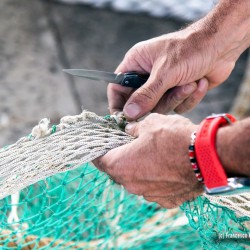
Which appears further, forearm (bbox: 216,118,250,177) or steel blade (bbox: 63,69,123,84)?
steel blade (bbox: 63,69,123,84)

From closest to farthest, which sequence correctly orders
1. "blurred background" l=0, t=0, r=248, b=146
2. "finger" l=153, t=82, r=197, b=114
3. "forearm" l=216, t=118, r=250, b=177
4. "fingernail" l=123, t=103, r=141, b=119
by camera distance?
1. "forearm" l=216, t=118, r=250, b=177
2. "fingernail" l=123, t=103, r=141, b=119
3. "finger" l=153, t=82, r=197, b=114
4. "blurred background" l=0, t=0, r=248, b=146

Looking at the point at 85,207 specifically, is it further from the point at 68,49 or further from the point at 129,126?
the point at 68,49

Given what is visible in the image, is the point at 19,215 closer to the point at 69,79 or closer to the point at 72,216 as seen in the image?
the point at 72,216

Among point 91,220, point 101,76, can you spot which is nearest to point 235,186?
point 101,76

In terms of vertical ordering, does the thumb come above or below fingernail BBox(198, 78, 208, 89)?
below

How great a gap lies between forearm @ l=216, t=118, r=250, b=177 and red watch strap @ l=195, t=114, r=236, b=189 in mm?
11

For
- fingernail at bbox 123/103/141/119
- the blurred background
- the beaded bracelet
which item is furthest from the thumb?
the blurred background

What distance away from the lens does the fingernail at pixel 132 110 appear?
58.5 inches

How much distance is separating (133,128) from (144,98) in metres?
0.13

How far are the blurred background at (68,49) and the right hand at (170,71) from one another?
1.69m

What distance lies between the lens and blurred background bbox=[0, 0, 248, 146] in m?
3.48

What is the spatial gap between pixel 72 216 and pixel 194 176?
0.62m

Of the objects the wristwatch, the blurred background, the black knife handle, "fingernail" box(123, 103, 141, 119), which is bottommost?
the wristwatch

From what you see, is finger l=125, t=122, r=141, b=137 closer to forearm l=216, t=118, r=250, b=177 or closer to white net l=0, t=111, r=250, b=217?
white net l=0, t=111, r=250, b=217
